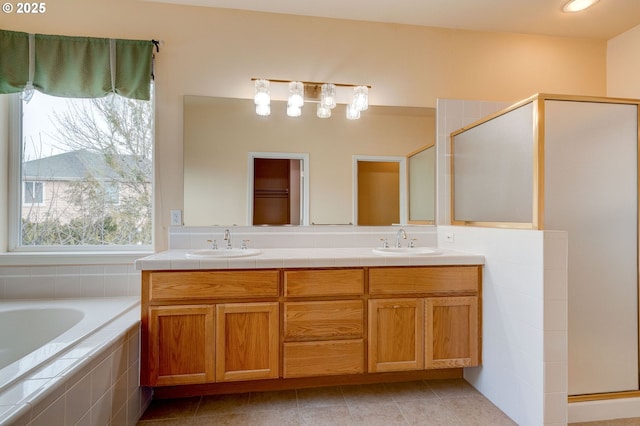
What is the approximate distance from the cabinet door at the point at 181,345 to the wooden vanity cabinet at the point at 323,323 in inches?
16.4

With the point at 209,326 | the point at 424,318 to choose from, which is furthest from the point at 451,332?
the point at 209,326

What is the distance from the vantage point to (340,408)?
1797 mm

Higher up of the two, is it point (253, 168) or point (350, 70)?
point (350, 70)

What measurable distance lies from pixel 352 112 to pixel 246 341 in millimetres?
1713

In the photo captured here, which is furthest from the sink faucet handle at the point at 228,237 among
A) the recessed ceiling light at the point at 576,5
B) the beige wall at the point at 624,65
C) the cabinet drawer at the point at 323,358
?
the beige wall at the point at 624,65

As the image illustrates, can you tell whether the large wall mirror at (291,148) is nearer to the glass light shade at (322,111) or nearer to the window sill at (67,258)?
the glass light shade at (322,111)

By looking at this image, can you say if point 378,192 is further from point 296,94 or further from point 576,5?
point 576,5

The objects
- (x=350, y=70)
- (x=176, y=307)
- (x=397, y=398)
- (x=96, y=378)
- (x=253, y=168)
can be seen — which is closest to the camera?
(x=96, y=378)

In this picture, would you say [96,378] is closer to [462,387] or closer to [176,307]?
[176,307]

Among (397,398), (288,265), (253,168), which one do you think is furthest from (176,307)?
(397,398)

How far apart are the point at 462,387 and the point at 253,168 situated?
202 centimetres

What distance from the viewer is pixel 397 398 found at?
1913 millimetres

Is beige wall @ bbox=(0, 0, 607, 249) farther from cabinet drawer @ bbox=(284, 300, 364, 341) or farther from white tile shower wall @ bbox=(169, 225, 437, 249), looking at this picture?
cabinet drawer @ bbox=(284, 300, 364, 341)

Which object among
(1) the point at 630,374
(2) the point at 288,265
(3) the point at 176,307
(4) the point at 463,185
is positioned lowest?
(1) the point at 630,374
